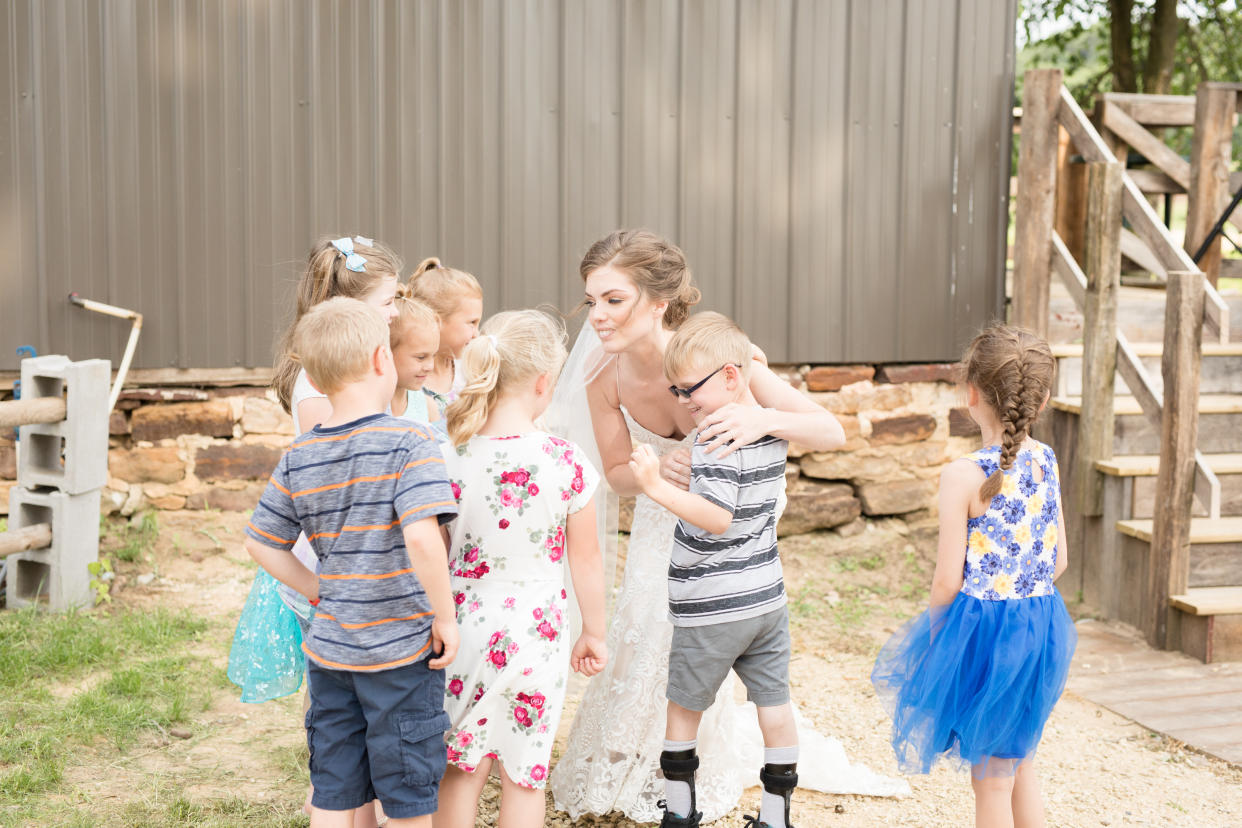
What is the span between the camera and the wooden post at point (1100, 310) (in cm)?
509

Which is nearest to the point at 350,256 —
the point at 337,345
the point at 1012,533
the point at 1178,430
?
the point at 337,345

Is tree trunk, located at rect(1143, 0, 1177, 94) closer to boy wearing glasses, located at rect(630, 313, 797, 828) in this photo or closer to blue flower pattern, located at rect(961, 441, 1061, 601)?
blue flower pattern, located at rect(961, 441, 1061, 601)

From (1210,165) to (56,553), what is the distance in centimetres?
566

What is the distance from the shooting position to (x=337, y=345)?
89.0 inches

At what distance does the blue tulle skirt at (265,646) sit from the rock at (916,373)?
3850mm

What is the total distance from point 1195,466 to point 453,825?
3.46 metres

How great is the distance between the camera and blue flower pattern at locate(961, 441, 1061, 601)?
2.70 metres

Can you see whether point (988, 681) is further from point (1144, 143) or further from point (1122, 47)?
point (1122, 47)

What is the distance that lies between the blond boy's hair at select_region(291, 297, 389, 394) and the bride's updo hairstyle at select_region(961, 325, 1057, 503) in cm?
138

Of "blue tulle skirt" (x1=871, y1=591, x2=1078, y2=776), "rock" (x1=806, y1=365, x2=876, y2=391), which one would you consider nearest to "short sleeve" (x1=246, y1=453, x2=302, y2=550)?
"blue tulle skirt" (x1=871, y1=591, x2=1078, y2=776)

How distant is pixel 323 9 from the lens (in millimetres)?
5324

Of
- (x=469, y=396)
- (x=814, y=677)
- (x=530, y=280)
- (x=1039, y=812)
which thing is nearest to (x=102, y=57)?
(x=530, y=280)

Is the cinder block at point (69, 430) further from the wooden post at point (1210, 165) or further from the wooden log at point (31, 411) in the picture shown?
the wooden post at point (1210, 165)

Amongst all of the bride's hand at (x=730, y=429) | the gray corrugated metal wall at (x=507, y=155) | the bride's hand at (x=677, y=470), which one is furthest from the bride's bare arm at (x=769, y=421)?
the gray corrugated metal wall at (x=507, y=155)
